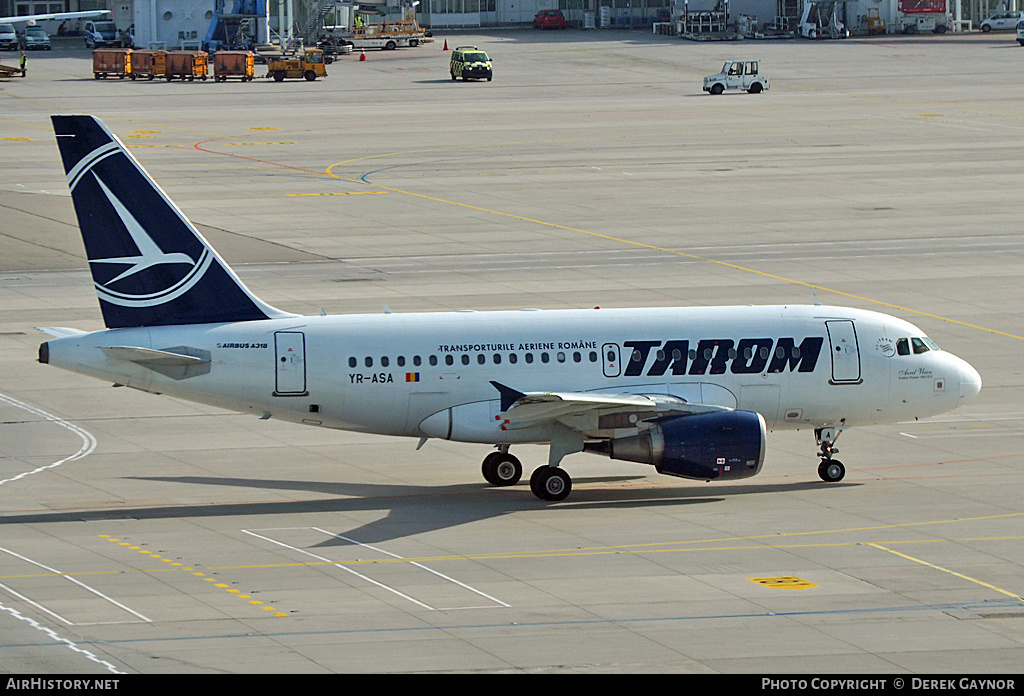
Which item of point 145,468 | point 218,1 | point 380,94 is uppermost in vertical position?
point 218,1

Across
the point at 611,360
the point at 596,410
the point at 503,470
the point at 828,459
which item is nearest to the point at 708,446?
the point at 596,410

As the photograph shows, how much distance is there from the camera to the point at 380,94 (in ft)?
467

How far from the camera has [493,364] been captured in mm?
36156

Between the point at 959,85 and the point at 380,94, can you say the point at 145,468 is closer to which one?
the point at 380,94

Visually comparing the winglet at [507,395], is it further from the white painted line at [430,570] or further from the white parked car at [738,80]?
the white parked car at [738,80]

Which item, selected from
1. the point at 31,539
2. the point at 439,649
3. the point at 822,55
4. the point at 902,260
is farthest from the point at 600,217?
the point at 822,55

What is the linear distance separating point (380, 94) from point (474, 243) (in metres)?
71.0

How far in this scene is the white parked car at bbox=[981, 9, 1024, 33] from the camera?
629 ft

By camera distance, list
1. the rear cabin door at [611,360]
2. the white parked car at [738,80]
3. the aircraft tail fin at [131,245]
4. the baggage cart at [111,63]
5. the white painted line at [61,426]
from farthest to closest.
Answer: the baggage cart at [111,63] → the white parked car at [738,80] → the white painted line at [61,426] → the rear cabin door at [611,360] → the aircraft tail fin at [131,245]

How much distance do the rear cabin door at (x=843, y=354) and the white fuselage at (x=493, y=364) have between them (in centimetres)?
2

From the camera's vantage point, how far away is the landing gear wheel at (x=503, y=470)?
1471 inches


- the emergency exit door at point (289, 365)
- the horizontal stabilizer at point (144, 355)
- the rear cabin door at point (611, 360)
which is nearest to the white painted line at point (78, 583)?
the horizontal stabilizer at point (144, 355)

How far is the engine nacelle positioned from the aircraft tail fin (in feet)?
32.8

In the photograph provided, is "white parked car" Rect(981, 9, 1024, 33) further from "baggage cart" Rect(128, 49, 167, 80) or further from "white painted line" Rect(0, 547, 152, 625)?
"white painted line" Rect(0, 547, 152, 625)
